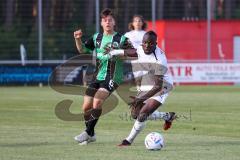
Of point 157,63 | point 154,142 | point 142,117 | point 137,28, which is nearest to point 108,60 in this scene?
point 157,63

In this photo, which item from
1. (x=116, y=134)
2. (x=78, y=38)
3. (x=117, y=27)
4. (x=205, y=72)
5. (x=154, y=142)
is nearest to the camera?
(x=154, y=142)

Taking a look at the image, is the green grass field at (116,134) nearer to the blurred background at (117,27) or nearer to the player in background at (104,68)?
the player in background at (104,68)

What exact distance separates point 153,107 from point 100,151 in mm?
1289

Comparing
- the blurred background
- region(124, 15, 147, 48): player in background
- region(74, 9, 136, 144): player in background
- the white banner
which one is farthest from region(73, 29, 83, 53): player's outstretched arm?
the blurred background

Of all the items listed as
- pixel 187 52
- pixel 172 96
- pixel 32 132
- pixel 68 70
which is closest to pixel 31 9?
pixel 68 70

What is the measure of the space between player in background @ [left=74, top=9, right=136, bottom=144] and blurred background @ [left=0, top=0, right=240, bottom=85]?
2362cm

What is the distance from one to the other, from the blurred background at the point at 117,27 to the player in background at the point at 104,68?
23.6m

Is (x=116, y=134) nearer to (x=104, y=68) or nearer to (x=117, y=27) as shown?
(x=104, y=68)

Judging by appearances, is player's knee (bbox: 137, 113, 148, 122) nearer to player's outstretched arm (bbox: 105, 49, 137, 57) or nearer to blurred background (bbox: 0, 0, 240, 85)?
player's outstretched arm (bbox: 105, 49, 137, 57)

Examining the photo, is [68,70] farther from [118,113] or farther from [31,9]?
[118,113]

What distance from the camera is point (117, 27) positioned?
39875 mm

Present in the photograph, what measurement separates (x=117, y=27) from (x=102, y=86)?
26.1 meters

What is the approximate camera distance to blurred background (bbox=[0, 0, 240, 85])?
129ft

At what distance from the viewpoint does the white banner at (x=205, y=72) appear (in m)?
36.4
